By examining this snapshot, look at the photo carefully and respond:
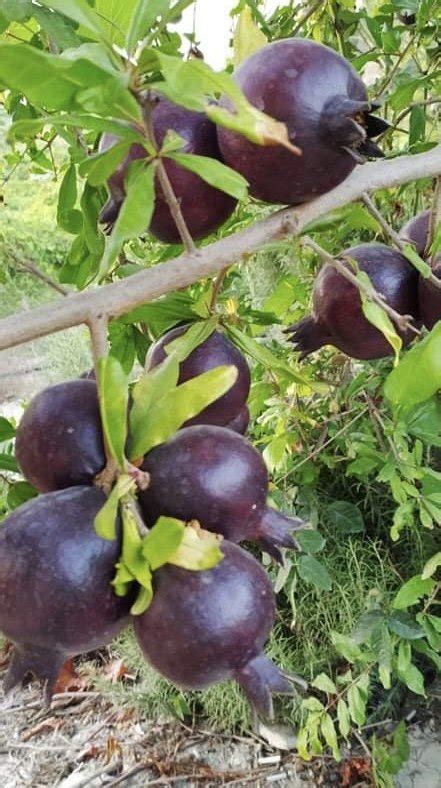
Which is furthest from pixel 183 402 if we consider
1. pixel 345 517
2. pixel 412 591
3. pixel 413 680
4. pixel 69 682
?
pixel 69 682

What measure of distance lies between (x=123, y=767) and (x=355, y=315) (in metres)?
1.85

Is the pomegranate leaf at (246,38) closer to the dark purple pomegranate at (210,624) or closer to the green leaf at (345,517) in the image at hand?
the dark purple pomegranate at (210,624)

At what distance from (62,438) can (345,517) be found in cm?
155

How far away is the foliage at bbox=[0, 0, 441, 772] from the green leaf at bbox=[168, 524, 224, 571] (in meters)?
0.03

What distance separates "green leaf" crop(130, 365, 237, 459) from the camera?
49 cm

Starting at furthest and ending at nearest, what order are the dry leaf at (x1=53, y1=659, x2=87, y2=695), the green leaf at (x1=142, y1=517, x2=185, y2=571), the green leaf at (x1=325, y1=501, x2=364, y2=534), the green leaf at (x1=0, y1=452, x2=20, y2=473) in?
the dry leaf at (x1=53, y1=659, x2=87, y2=695) → the green leaf at (x1=325, y1=501, x2=364, y2=534) → the green leaf at (x1=0, y1=452, x2=20, y2=473) → the green leaf at (x1=142, y1=517, x2=185, y2=571)

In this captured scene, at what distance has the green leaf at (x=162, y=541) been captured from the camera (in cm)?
42

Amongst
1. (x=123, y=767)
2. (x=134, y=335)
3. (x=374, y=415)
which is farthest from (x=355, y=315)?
(x=123, y=767)

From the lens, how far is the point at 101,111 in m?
0.47

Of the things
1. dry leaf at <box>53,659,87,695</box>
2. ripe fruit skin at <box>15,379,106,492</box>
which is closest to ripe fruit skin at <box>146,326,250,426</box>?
ripe fruit skin at <box>15,379,106,492</box>

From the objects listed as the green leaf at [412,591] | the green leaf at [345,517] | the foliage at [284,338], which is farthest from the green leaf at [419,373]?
the green leaf at [345,517]

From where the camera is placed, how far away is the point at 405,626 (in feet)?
5.08

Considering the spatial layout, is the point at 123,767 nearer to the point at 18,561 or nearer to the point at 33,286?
the point at 18,561

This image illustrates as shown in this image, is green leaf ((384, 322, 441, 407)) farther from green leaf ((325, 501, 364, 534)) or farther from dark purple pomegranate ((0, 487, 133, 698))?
green leaf ((325, 501, 364, 534))
